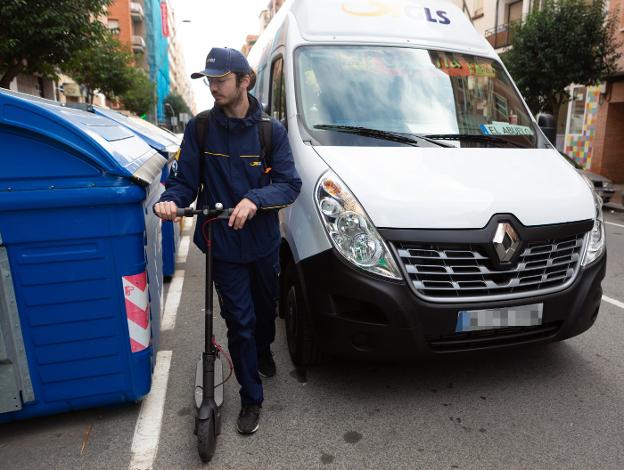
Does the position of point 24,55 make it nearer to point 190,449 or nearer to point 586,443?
point 190,449

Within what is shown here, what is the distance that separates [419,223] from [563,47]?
41.5ft

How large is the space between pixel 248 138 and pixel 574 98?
57.9 feet

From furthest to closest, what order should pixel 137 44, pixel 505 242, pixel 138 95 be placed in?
pixel 137 44 → pixel 138 95 → pixel 505 242

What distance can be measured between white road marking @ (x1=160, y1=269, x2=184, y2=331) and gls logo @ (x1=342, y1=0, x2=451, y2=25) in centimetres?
280

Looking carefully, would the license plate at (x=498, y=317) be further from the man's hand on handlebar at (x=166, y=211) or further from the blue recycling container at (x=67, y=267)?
the blue recycling container at (x=67, y=267)

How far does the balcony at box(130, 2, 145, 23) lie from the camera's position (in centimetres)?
4753

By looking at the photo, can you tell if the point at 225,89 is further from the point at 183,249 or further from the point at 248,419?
→ the point at 183,249

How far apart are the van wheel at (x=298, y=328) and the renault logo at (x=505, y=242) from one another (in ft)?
3.56

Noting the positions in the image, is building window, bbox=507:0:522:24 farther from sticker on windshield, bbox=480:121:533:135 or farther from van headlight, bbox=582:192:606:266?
van headlight, bbox=582:192:606:266

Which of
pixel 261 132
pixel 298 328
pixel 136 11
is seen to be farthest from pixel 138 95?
pixel 261 132

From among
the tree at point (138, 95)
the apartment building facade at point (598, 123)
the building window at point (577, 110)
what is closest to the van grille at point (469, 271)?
the apartment building facade at point (598, 123)

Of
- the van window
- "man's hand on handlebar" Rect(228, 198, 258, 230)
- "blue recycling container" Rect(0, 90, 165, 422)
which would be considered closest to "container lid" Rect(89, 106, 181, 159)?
the van window

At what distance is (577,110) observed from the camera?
17.8m

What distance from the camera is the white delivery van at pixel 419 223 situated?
2590 mm
